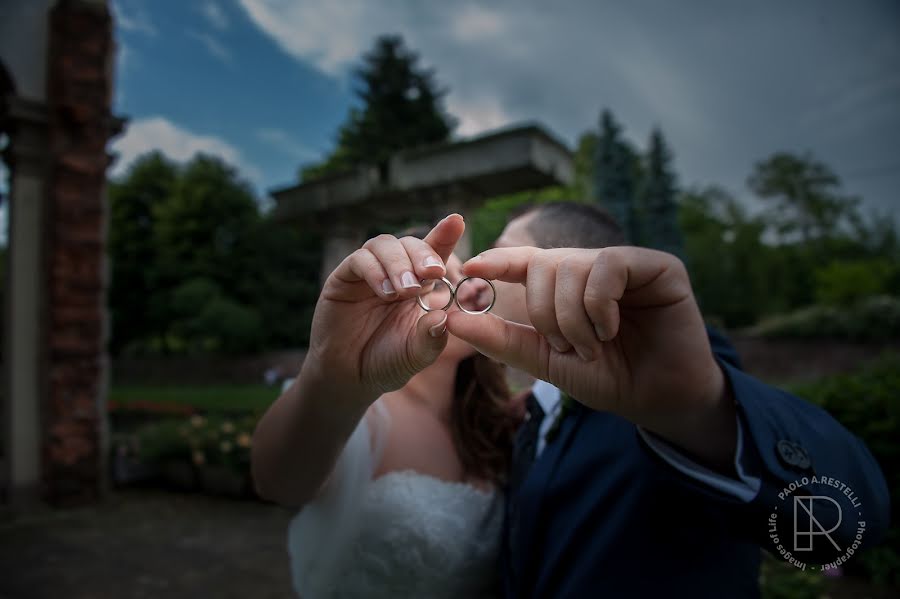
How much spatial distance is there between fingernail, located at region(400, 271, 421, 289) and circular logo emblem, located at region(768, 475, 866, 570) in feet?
2.83

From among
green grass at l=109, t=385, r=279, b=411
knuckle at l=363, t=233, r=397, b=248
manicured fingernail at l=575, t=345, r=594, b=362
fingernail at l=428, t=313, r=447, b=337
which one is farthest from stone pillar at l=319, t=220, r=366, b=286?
manicured fingernail at l=575, t=345, r=594, b=362


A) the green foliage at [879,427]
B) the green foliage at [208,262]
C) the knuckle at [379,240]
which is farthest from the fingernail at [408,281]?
the green foliage at [208,262]

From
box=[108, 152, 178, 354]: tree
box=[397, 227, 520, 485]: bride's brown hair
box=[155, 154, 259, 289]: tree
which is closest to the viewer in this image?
box=[397, 227, 520, 485]: bride's brown hair

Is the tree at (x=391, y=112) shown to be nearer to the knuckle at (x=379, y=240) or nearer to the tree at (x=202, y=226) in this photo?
the tree at (x=202, y=226)

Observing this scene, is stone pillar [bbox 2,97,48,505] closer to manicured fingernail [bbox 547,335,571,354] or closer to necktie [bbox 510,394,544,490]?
necktie [bbox 510,394,544,490]

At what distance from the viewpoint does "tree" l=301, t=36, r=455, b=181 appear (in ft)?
82.6

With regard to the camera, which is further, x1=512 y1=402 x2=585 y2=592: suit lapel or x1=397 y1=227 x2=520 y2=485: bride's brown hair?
x1=397 y1=227 x2=520 y2=485: bride's brown hair

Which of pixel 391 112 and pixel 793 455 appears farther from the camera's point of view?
pixel 391 112

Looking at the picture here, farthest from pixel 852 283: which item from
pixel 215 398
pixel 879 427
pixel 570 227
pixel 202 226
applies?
pixel 202 226

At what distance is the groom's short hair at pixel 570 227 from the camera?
6.01 ft

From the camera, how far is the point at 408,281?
92 centimetres

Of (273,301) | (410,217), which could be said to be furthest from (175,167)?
(410,217)

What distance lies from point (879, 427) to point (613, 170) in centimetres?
2517

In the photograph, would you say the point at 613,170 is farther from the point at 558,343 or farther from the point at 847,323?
the point at 558,343
